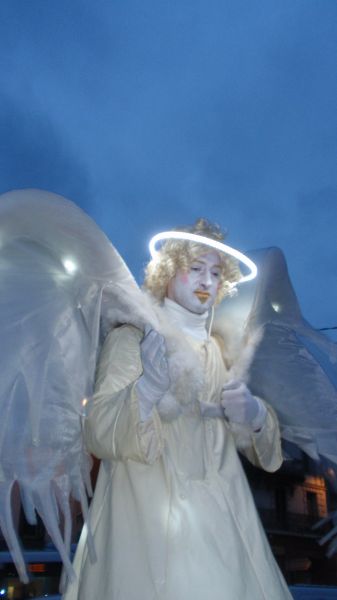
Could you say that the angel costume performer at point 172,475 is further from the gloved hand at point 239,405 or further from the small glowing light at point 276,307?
the small glowing light at point 276,307

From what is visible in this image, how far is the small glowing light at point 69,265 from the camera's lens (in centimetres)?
196

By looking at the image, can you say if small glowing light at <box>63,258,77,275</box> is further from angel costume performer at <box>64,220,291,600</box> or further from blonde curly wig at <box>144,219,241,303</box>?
blonde curly wig at <box>144,219,241,303</box>

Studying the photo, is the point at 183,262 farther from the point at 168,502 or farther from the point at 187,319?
the point at 168,502

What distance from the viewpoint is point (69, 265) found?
6.46ft

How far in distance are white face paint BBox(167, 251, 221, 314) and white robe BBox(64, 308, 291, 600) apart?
0.28m

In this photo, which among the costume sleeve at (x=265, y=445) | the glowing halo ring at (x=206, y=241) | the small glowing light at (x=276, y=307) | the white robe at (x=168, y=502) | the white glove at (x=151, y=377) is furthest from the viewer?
the small glowing light at (x=276, y=307)

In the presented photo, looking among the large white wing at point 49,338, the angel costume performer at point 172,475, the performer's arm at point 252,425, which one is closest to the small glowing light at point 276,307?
the angel costume performer at point 172,475

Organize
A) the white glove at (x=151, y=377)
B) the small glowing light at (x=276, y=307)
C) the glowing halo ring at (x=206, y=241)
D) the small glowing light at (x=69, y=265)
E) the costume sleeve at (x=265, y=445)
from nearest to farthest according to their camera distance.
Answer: the white glove at (x=151, y=377) → the small glowing light at (x=69, y=265) → the costume sleeve at (x=265, y=445) → the glowing halo ring at (x=206, y=241) → the small glowing light at (x=276, y=307)

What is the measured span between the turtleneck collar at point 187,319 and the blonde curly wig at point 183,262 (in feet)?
0.43

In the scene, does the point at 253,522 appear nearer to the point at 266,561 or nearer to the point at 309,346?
the point at 266,561

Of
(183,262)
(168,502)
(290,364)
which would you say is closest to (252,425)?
(290,364)

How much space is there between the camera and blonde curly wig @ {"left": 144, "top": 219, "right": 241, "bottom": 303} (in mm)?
2375

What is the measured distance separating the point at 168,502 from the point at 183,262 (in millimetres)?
1052

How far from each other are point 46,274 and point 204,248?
774mm
